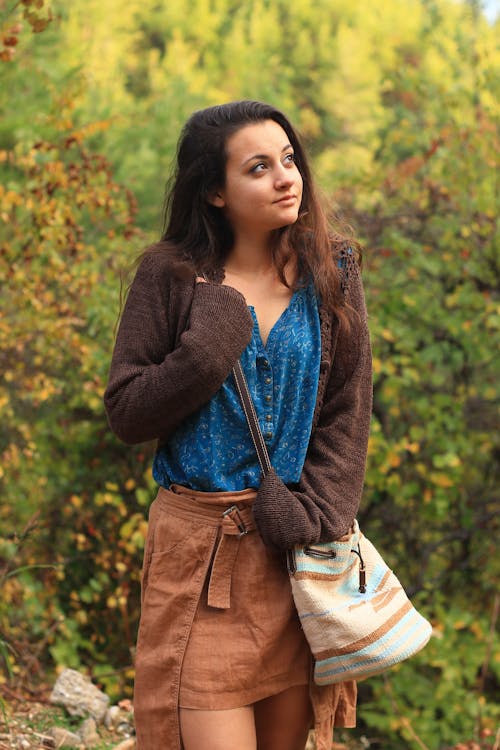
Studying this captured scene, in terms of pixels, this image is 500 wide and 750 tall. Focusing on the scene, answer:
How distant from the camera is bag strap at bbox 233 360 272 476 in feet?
7.06

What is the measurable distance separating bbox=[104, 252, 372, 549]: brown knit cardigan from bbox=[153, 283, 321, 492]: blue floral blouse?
38 mm

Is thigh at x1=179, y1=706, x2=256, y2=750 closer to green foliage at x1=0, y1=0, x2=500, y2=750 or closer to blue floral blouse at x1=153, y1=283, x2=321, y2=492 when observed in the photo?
blue floral blouse at x1=153, y1=283, x2=321, y2=492

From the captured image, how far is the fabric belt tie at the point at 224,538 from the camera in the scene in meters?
2.16

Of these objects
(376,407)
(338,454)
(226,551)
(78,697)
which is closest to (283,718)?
(226,551)

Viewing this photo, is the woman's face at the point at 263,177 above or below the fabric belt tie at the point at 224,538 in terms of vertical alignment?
above

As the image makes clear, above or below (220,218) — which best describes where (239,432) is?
below

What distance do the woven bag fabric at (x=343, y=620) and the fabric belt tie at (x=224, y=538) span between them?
0.13 metres

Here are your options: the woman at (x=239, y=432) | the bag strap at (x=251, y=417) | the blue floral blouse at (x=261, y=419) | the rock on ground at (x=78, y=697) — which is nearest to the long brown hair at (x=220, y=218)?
the woman at (x=239, y=432)

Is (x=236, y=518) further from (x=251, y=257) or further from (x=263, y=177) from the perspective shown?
(x=263, y=177)

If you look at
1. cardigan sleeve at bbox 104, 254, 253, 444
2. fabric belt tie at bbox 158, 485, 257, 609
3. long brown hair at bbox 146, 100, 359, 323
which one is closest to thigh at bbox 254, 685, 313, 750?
fabric belt tie at bbox 158, 485, 257, 609

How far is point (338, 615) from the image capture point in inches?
84.0

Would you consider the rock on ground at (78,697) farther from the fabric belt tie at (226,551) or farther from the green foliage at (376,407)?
the fabric belt tie at (226,551)

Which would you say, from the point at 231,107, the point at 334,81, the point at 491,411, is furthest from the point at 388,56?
the point at 231,107

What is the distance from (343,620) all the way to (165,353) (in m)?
0.70
